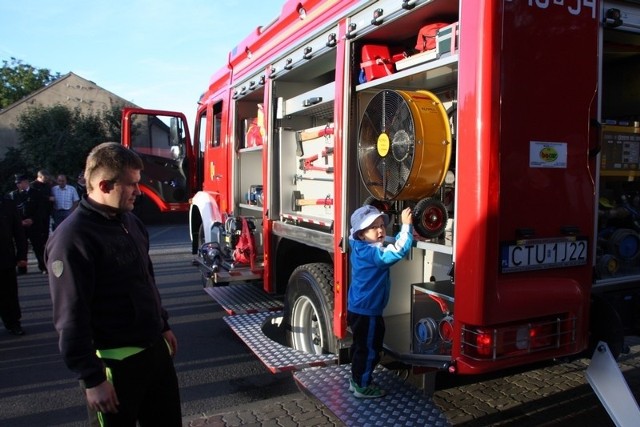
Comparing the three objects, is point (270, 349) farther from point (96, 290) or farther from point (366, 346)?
point (96, 290)

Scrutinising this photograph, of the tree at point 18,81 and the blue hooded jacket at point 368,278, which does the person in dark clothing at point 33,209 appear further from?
the tree at point 18,81

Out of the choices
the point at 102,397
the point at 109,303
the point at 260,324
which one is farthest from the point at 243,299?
the point at 102,397

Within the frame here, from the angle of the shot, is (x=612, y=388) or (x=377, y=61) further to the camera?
(x=377, y=61)

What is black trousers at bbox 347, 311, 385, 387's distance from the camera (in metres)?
3.14

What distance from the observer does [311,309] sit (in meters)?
4.16

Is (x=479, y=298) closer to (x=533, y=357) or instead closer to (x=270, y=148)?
(x=533, y=357)

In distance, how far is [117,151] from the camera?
7.12ft

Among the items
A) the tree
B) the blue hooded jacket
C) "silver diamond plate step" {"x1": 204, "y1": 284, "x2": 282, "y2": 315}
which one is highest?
the tree

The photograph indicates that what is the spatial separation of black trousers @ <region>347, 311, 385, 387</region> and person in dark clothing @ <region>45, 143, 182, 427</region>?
1.24m

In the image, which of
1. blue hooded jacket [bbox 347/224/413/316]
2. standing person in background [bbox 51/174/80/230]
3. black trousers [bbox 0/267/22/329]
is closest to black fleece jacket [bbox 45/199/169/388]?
blue hooded jacket [bbox 347/224/413/316]

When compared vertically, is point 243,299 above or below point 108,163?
below

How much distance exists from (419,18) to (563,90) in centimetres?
96

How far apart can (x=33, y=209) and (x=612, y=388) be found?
9.18 m

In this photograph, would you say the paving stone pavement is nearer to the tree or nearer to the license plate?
the license plate
